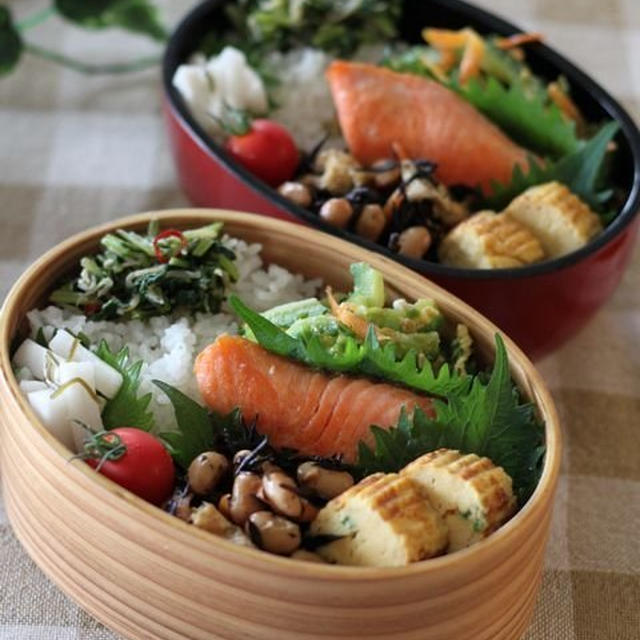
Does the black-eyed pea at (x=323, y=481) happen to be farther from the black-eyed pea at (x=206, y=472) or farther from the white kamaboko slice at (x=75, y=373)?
the white kamaboko slice at (x=75, y=373)

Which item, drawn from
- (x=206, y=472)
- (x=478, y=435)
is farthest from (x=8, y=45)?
(x=478, y=435)

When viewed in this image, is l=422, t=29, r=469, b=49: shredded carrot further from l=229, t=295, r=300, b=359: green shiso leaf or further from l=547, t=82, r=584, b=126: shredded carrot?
l=229, t=295, r=300, b=359: green shiso leaf

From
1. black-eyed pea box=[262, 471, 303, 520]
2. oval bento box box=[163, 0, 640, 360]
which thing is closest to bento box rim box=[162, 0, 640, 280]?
oval bento box box=[163, 0, 640, 360]

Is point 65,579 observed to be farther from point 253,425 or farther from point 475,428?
point 475,428

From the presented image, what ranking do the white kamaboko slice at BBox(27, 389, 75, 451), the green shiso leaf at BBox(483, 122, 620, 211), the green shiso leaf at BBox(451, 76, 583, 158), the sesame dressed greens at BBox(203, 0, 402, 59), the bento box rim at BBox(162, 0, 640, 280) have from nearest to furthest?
the white kamaboko slice at BBox(27, 389, 75, 451) → the bento box rim at BBox(162, 0, 640, 280) → the green shiso leaf at BBox(483, 122, 620, 211) → the green shiso leaf at BBox(451, 76, 583, 158) → the sesame dressed greens at BBox(203, 0, 402, 59)

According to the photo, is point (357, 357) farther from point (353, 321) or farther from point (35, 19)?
point (35, 19)
